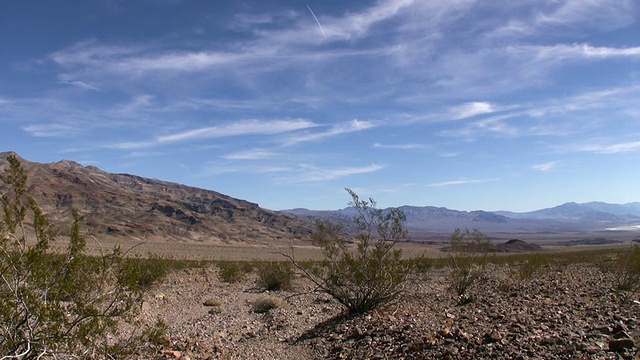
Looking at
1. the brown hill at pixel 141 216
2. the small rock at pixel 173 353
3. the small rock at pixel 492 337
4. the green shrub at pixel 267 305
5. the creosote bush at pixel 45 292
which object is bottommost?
the green shrub at pixel 267 305

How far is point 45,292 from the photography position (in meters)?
6.07

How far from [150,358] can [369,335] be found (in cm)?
407

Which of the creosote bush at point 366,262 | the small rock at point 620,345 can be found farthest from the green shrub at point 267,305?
the small rock at point 620,345

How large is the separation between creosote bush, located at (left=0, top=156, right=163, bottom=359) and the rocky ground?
210 cm

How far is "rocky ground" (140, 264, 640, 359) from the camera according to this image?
23.1 feet

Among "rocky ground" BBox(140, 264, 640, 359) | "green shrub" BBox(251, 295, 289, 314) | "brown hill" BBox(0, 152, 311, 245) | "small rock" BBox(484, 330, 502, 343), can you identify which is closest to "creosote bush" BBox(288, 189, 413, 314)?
"rocky ground" BBox(140, 264, 640, 359)

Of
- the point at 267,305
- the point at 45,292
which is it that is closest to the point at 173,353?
the point at 45,292

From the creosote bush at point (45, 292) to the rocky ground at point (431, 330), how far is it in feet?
6.89

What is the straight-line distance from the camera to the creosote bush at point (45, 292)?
232 inches

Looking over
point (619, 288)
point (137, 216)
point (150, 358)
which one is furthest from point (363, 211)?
point (137, 216)

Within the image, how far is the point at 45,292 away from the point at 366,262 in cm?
754

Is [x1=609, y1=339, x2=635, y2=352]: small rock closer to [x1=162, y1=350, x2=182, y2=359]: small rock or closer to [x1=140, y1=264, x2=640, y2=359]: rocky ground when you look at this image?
[x1=140, y1=264, x2=640, y2=359]: rocky ground

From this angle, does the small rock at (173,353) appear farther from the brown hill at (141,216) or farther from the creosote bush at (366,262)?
the brown hill at (141,216)

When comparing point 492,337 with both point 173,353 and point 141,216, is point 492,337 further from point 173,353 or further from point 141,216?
point 141,216
